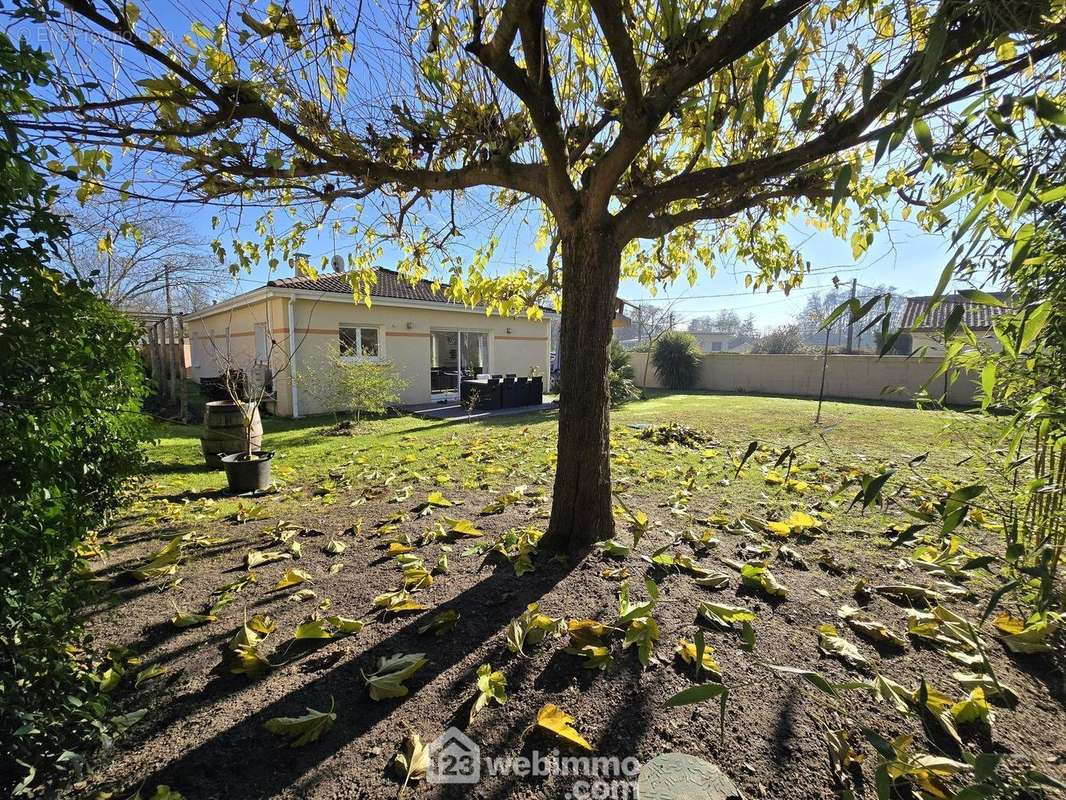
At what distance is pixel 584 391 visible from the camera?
2.97 metres

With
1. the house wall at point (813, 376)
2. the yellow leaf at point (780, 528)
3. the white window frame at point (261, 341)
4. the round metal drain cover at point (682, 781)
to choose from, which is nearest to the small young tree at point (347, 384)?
the white window frame at point (261, 341)

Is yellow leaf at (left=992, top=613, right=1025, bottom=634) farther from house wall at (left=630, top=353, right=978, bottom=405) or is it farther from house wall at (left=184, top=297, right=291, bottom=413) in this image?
house wall at (left=630, top=353, right=978, bottom=405)

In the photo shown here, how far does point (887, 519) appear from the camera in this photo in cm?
380

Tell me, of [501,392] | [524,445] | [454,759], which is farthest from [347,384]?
[454,759]

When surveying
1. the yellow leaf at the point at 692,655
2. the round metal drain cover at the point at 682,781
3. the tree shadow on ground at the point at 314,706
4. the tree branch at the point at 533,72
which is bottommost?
the tree shadow on ground at the point at 314,706

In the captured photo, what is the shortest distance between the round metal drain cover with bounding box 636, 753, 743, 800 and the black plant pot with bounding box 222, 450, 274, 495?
481 centimetres

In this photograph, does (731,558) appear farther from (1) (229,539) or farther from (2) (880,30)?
(1) (229,539)

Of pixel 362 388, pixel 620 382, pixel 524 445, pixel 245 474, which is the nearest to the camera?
pixel 245 474

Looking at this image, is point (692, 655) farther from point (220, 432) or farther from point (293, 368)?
point (293, 368)

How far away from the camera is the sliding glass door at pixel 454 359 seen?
14.8 metres

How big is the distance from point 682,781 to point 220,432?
6632 millimetres

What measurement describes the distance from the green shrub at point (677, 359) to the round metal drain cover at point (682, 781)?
800 inches

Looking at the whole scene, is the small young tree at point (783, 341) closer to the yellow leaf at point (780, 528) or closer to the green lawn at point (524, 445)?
A: the green lawn at point (524, 445)

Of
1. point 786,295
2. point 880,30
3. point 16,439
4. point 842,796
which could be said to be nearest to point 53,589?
point 16,439
